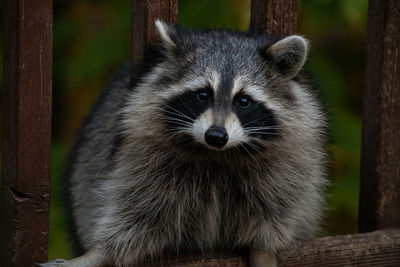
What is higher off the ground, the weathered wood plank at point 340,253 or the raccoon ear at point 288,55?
the raccoon ear at point 288,55

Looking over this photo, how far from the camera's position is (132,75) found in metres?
3.07

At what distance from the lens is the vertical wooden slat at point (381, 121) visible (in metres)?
3.19

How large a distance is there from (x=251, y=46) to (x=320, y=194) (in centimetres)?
79

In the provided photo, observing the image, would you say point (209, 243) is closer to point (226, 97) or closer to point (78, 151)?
point (226, 97)

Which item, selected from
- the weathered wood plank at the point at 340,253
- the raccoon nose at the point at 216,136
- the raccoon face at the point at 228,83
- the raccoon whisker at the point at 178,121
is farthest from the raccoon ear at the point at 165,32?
the weathered wood plank at the point at 340,253

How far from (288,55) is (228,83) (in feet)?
1.05

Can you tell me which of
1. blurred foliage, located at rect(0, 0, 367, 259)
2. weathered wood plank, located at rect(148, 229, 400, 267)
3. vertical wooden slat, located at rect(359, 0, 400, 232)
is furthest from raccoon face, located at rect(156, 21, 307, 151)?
blurred foliage, located at rect(0, 0, 367, 259)

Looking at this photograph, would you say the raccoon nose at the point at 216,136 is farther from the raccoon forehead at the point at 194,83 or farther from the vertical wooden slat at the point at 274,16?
the vertical wooden slat at the point at 274,16

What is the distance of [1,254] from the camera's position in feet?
9.14

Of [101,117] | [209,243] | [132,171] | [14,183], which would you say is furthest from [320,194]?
[14,183]

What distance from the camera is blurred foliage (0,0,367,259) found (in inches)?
172

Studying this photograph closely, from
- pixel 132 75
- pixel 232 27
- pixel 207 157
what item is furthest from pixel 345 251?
pixel 232 27

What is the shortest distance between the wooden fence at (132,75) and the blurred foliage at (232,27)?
1.90 feet

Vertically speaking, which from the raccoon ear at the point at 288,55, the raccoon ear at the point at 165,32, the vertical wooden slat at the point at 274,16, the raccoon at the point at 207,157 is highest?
the vertical wooden slat at the point at 274,16
